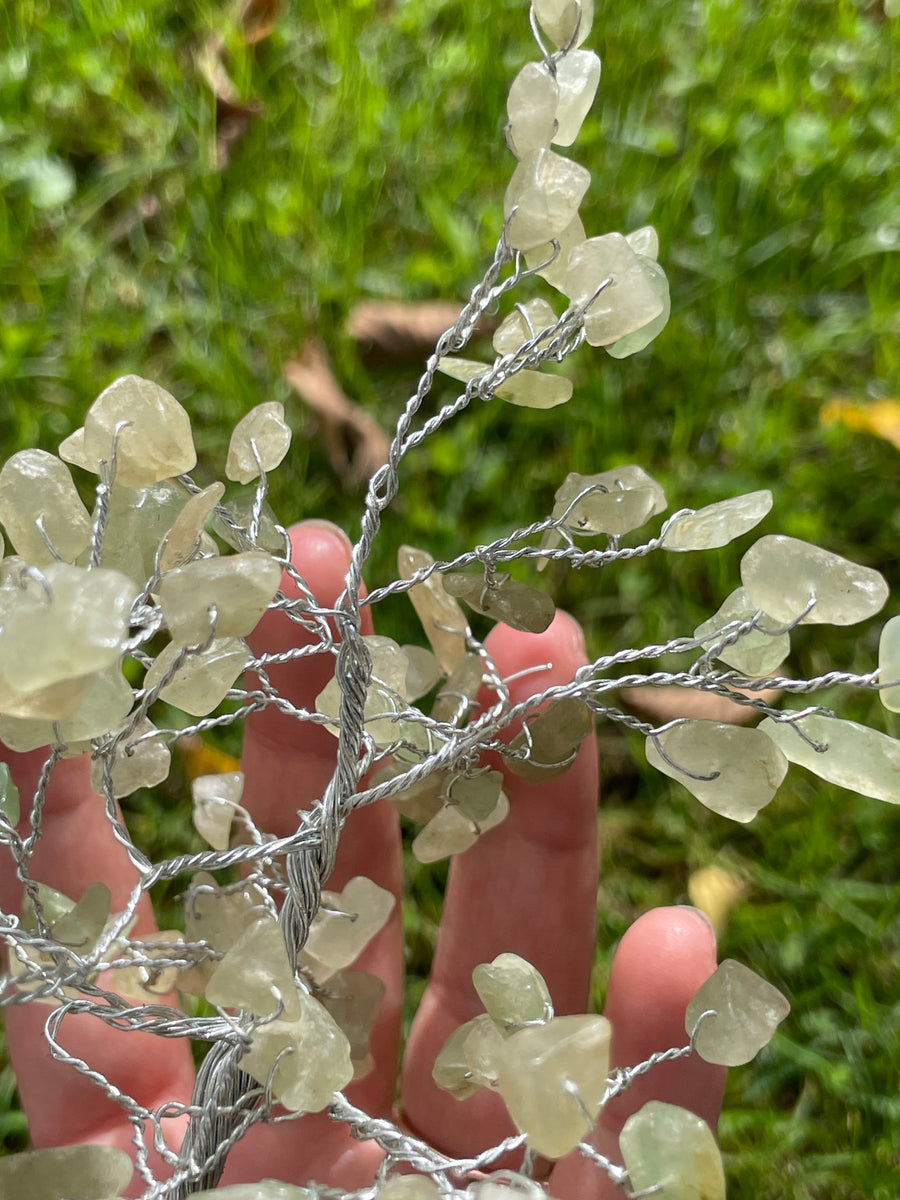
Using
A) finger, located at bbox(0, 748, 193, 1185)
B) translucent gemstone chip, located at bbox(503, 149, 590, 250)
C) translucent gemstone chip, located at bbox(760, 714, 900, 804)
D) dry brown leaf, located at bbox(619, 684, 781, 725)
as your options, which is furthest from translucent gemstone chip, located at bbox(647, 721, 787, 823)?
dry brown leaf, located at bbox(619, 684, 781, 725)

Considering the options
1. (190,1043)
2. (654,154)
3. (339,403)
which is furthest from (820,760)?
(654,154)

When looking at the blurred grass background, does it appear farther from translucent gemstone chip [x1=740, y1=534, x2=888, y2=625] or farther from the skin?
translucent gemstone chip [x1=740, y1=534, x2=888, y2=625]

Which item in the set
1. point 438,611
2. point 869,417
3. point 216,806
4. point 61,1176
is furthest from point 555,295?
point 61,1176

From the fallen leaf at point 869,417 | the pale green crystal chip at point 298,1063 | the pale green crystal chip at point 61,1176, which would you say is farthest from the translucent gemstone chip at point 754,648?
the fallen leaf at point 869,417

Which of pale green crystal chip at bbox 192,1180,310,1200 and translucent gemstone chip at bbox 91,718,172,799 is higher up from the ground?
translucent gemstone chip at bbox 91,718,172,799

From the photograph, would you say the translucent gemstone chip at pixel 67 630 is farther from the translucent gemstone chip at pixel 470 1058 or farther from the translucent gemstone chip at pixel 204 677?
the translucent gemstone chip at pixel 470 1058

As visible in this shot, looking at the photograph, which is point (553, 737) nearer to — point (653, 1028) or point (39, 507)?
point (653, 1028)
